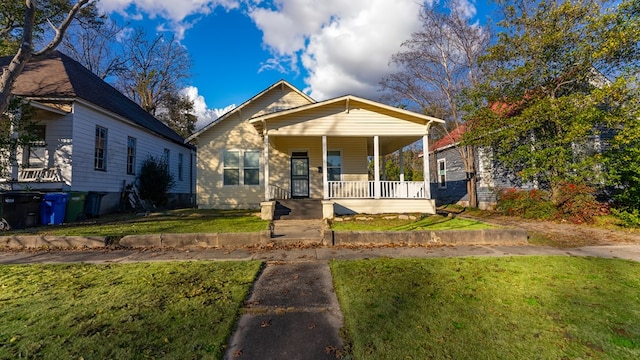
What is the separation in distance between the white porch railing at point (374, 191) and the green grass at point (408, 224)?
1305 mm

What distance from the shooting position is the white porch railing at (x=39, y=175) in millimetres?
10367

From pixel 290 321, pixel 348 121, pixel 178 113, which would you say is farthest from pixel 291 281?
pixel 178 113

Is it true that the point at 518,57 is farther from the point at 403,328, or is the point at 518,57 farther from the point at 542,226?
the point at 403,328

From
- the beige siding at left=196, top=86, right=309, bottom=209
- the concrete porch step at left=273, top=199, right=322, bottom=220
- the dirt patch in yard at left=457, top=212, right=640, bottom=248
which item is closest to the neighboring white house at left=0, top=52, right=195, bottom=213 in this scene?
the beige siding at left=196, top=86, right=309, bottom=209

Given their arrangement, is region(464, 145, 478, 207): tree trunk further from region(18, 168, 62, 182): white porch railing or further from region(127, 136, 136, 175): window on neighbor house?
region(18, 168, 62, 182): white porch railing

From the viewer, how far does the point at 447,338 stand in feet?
9.05

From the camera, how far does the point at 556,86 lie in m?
11.6

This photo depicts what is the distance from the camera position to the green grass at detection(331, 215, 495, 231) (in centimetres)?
870

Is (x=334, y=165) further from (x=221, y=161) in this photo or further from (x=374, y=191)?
(x=221, y=161)

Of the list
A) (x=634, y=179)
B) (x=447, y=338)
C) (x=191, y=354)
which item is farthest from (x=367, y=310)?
(x=634, y=179)

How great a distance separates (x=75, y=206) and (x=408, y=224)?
450 inches

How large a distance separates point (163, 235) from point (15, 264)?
246 centimetres

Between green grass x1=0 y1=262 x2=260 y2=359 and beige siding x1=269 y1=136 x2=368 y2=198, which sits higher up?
beige siding x1=269 y1=136 x2=368 y2=198

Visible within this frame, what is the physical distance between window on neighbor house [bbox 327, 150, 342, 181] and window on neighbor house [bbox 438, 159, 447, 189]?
877 centimetres
